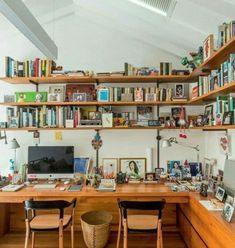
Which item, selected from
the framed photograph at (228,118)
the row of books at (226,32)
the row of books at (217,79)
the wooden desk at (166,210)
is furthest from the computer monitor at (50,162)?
the row of books at (226,32)

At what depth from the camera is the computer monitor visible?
3.38 m

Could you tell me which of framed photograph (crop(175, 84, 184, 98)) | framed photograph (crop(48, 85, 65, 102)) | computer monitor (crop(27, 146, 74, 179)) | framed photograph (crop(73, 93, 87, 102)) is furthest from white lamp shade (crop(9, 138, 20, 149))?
framed photograph (crop(175, 84, 184, 98))

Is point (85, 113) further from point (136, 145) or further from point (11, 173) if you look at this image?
point (11, 173)

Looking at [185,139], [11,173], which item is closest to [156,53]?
[185,139]

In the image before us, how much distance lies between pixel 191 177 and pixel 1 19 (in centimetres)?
323

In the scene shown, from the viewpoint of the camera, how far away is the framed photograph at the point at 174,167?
3.51 metres

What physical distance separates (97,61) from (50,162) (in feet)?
5.13

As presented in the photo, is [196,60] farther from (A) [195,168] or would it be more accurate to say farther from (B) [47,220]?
(B) [47,220]

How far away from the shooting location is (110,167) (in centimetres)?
359

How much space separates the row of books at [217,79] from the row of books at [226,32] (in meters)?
0.15

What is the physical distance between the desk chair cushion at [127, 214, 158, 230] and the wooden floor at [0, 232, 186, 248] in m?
0.53

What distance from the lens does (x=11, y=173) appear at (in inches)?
142

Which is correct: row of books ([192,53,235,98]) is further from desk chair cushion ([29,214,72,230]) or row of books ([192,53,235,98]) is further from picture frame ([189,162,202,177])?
→ desk chair cushion ([29,214,72,230])

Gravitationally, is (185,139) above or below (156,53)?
below
